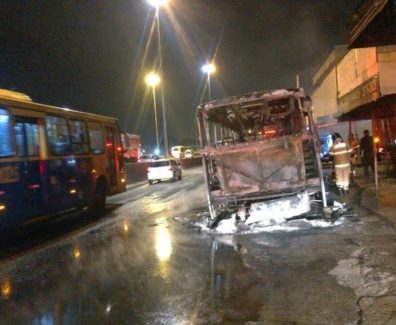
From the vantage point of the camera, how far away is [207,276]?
7234mm

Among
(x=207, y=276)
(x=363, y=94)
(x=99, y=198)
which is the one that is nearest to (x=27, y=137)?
(x=99, y=198)

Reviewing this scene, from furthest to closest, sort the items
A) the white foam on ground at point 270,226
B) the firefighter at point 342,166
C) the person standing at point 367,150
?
the person standing at point 367,150
the firefighter at point 342,166
the white foam on ground at point 270,226

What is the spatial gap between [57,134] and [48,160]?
103 centimetres

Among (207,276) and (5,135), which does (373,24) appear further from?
(5,135)

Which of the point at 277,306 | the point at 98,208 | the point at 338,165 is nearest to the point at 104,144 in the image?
the point at 98,208

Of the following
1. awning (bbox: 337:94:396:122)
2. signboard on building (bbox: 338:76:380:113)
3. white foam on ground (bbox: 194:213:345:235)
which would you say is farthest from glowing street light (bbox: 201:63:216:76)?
white foam on ground (bbox: 194:213:345:235)

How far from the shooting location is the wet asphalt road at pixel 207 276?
5.61 m

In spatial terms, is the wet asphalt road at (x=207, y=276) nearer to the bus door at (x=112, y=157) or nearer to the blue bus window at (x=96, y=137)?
the blue bus window at (x=96, y=137)

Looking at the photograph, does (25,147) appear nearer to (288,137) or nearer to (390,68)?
(288,137)

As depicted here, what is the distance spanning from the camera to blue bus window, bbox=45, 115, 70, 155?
12.7 metres

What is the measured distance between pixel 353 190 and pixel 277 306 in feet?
37.1

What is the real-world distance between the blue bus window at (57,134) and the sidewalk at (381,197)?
7.81 metres

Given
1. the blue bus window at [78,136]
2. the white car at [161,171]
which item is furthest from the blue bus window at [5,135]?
the white car at [161,171]

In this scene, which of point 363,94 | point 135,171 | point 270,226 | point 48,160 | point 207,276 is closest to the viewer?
point 207,276
